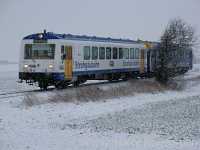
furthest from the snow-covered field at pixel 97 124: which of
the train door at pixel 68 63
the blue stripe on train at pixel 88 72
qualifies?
the train door at pixel 68 63

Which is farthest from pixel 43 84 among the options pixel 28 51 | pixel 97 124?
pixel 97 124

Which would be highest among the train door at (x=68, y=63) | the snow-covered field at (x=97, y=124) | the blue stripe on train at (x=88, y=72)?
the train door at (x=68, y=63)

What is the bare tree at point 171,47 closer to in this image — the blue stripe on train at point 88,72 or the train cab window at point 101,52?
the blue stripe on train at point 88,72

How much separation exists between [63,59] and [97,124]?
1229 centimetres

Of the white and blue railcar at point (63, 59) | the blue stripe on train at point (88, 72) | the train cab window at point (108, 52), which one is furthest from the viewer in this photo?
the train cab window at point (108, 52)

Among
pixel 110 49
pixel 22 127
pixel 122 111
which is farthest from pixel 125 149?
pixel 110 49

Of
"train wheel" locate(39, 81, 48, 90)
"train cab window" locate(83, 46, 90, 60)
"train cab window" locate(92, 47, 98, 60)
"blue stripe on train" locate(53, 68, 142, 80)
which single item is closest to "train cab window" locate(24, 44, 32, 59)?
"train wheel" locate(39, 81, 48, 90)

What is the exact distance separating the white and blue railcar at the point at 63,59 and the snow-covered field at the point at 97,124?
359cm

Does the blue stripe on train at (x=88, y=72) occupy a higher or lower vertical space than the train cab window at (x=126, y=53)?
lower

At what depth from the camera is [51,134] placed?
13969mm

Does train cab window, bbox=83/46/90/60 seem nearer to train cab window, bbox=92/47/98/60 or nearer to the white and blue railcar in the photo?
the white and blue railcar

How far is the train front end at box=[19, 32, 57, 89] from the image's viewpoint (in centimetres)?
2752

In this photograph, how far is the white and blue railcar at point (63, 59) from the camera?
27553 millimetres

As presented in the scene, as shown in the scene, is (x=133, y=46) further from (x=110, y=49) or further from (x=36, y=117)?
(x=36, y=117)
